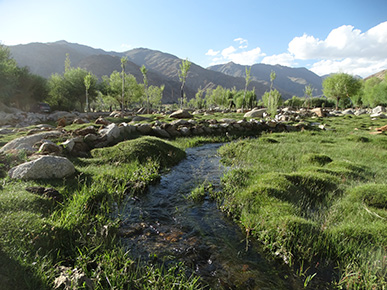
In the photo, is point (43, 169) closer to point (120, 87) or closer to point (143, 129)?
point (143, 129)

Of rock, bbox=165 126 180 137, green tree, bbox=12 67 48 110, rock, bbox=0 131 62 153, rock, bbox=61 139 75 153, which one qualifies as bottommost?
rock, bbox=165 126 180 137

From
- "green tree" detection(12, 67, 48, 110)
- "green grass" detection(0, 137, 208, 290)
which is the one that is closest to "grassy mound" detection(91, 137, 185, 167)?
"green grass" detection(0, 137, 208, 290)

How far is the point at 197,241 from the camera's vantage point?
16.0ft

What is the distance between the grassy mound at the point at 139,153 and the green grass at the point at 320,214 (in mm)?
4108

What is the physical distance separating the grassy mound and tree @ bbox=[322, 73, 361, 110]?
66.0 m

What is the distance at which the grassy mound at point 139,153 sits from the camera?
1017 centimetres

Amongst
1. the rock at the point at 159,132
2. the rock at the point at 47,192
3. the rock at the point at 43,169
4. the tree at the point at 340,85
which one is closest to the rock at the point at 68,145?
the rock at the point at 43,169

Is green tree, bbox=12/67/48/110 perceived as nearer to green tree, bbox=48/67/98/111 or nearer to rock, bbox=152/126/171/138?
green tree, bbox=48/67/98/111

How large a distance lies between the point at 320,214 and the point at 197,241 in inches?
141

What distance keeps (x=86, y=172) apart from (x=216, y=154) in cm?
802

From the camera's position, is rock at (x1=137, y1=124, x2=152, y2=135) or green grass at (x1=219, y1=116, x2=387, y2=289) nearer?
green grass at (x1=219, y1=116, x2=387, y2=289)

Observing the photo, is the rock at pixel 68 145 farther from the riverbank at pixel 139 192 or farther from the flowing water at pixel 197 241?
the flowing water at pixel 197 241

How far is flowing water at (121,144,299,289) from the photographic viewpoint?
3.87m

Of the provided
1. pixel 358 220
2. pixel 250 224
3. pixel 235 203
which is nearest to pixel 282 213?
pixel 250 224
